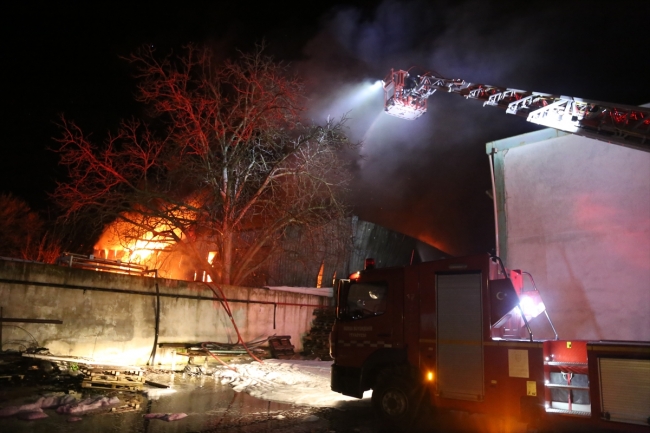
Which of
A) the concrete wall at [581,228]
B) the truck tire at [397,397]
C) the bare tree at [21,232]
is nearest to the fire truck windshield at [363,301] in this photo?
the truck tire at [397,397]

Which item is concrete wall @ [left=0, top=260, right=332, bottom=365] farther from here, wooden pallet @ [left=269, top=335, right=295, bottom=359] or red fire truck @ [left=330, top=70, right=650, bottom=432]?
red fire truck @ [left=330, top=70, right=650, bottom=432]

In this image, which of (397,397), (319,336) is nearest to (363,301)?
(397,397)

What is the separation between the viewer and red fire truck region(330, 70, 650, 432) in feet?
18.5

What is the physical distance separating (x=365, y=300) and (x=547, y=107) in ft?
20.4

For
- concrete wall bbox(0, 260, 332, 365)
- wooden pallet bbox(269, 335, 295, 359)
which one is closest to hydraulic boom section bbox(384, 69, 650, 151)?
concrete wall bbox(0, 260, 332, 365)

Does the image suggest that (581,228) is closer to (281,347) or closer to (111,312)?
(281,347)

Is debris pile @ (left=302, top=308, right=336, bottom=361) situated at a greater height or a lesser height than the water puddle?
greater

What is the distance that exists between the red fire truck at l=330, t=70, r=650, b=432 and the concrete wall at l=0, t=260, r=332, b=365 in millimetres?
6893

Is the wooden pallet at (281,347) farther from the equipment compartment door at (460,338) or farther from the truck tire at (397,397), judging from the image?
the equipment compartment door at (460,338)

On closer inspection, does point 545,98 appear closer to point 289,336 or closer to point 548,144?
point 548,144

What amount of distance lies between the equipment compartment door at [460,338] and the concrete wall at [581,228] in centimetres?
544

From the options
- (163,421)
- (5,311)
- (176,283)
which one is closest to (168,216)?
(176,283)

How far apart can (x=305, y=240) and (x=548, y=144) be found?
36.8 ft

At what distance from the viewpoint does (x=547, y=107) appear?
33.4 ft
